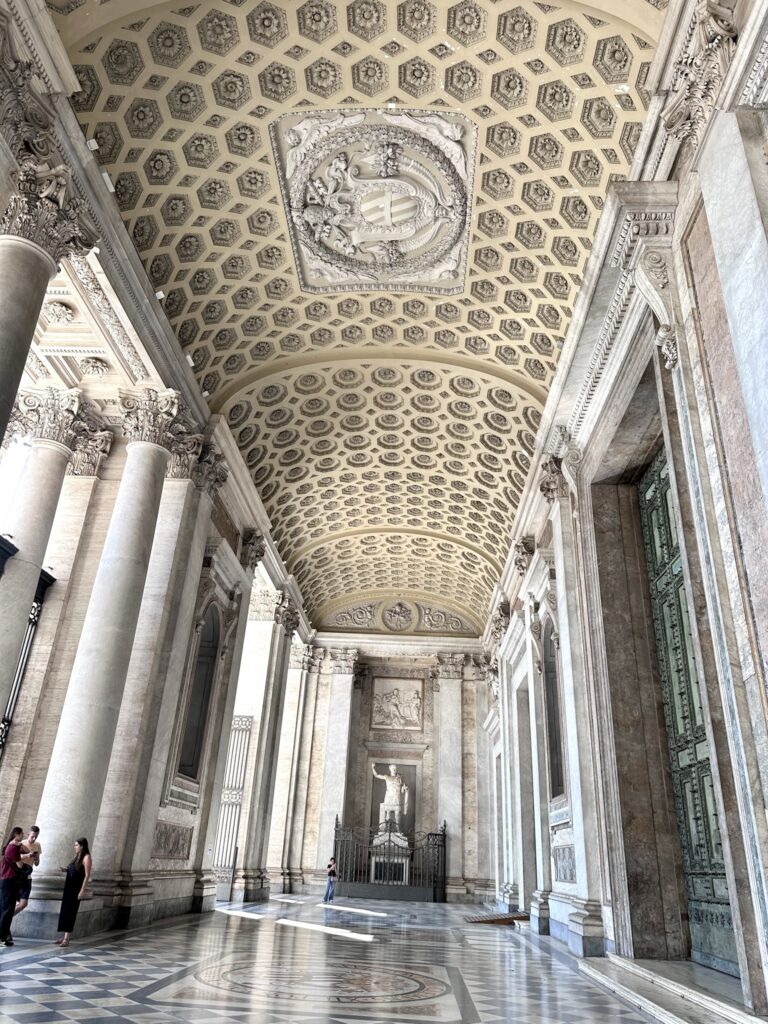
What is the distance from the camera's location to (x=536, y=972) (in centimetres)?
733

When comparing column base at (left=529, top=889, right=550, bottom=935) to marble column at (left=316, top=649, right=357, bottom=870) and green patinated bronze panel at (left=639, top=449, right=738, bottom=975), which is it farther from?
marble column at (left=316, top=649, right=357, bottom=870)

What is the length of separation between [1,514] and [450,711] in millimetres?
16251

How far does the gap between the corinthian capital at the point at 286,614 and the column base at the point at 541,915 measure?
30.9 feet

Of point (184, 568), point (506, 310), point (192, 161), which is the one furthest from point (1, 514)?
point (506, 310)

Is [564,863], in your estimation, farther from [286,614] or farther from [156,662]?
[286,614]

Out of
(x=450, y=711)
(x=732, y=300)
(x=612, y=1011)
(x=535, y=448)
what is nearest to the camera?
(x=732, y=300)

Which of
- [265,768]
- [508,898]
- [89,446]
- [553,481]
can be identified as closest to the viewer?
[89,446]

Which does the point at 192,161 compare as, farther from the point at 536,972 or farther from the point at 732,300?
the point at 536,972

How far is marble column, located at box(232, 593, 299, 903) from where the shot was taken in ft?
53.5

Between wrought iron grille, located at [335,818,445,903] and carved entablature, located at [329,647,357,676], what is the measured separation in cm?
446

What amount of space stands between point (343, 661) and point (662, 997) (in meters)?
18.9

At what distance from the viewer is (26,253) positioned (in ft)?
22.6

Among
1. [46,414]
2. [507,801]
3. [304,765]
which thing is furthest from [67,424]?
[304,765]

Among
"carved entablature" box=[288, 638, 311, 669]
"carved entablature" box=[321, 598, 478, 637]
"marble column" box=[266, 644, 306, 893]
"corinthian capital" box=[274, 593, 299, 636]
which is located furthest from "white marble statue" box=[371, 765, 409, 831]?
"corinthian capital" box=[274, 593, 299, 636]
